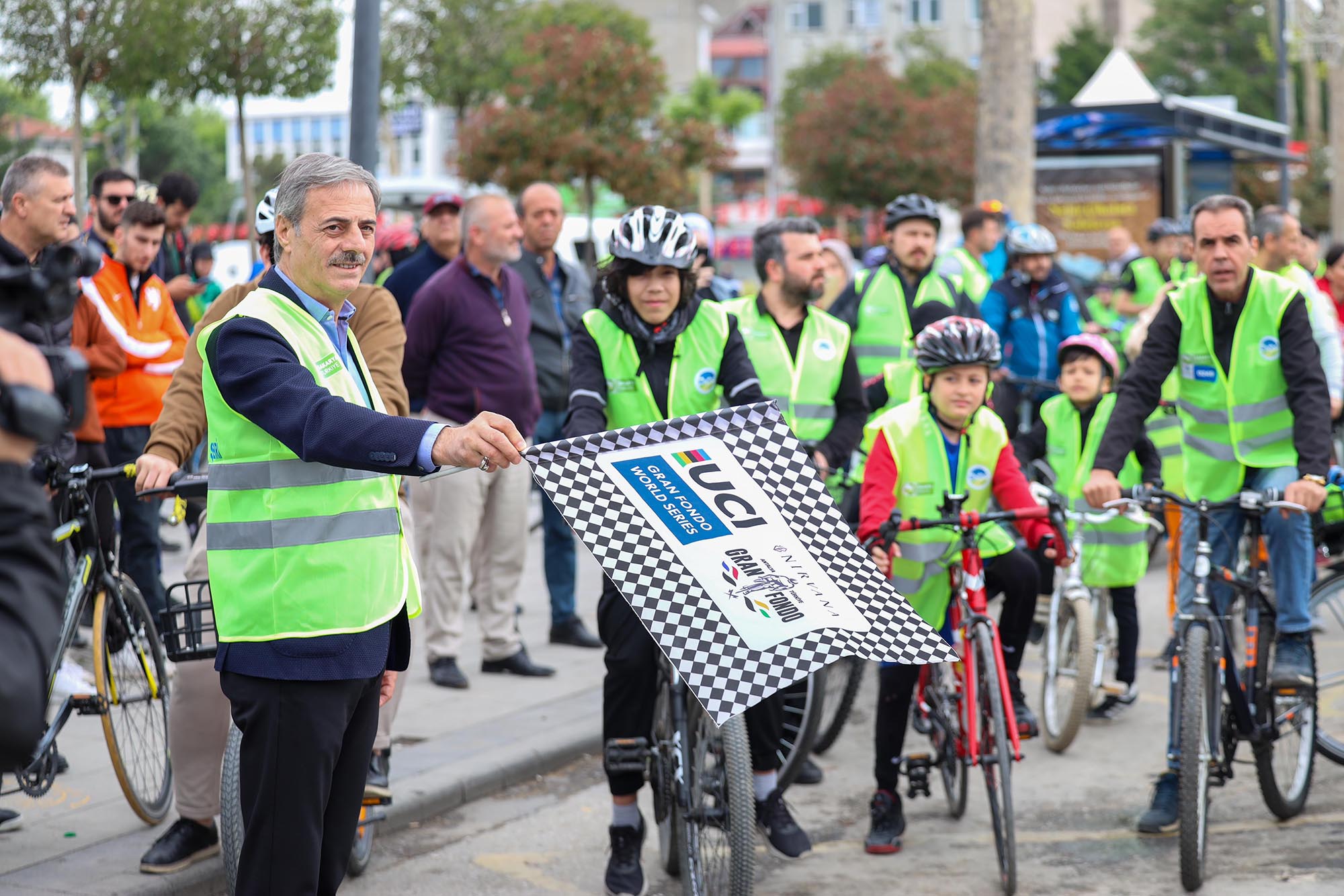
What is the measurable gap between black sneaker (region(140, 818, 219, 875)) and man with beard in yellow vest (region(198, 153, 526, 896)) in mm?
1754

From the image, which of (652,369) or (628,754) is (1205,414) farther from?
(628,754)

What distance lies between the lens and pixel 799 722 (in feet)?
19.6

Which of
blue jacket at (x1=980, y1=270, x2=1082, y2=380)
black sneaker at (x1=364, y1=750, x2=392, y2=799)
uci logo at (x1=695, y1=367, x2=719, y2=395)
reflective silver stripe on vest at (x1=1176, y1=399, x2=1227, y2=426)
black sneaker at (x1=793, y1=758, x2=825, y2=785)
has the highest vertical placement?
blue jacket at (x1=980, y1=270, x2=1082, y2=380)

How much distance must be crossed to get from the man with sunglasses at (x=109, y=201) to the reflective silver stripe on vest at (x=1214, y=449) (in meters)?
5.13

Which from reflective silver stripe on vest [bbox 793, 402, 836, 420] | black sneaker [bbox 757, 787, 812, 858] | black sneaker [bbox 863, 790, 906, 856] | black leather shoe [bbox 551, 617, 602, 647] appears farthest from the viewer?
black leather shoe [bbox 551, 617, 602, 647]

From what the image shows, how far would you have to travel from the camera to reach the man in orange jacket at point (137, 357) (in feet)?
22.6

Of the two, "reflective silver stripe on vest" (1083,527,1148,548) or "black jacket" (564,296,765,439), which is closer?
"black jacket" (564,296,765,439)

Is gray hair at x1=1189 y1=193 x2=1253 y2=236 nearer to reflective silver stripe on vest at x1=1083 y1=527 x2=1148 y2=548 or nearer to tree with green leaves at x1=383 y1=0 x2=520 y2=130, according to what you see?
reflective silver stripe on vest at x1=1083 y1=527 x2=1148 y2=548

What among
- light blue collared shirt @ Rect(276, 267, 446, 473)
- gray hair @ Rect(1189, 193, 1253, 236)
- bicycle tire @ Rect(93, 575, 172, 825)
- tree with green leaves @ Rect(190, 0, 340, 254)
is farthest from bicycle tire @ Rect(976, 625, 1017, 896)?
tree with green leaves @ Rect(190, 0, 340, 254)

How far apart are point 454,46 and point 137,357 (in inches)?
919

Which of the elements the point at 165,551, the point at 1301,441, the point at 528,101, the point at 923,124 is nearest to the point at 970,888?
the point at 1301,441

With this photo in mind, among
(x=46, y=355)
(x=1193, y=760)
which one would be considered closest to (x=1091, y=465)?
(x=1193, y=760)

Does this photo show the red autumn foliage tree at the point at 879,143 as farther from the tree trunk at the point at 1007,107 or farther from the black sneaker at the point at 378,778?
the black sneaker at the point at 378,778

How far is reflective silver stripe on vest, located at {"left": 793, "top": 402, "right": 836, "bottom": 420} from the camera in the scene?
6.65 metres
